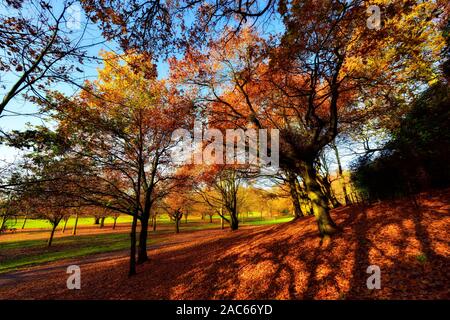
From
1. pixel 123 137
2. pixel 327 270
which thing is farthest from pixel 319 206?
pixel 123 137

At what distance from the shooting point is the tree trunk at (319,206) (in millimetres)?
8047

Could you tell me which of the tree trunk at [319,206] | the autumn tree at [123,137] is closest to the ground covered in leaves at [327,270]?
the tree trunk at [319,206]

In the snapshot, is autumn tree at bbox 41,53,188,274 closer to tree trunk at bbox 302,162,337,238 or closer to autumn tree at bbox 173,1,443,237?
autumn tree at bbox 173,1,443,237

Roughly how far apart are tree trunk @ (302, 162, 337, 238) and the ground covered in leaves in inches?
18.8

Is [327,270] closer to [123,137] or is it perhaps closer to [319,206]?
[319,206]

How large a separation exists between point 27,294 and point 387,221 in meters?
16.7

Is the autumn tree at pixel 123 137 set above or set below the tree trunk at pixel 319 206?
above

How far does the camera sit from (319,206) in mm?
8430

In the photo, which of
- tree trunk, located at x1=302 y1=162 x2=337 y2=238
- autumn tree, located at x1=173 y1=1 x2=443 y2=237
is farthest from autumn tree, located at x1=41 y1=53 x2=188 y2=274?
tree trunk, located at x1=302 y1=162 x2=337 y2=238

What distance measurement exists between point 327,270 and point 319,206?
323cm

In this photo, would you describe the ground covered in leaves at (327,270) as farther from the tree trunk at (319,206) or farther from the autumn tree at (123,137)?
the autumn tree at (123,137)

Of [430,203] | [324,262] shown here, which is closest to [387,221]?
[430,203]

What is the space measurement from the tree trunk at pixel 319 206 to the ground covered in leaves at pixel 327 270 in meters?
0.48
